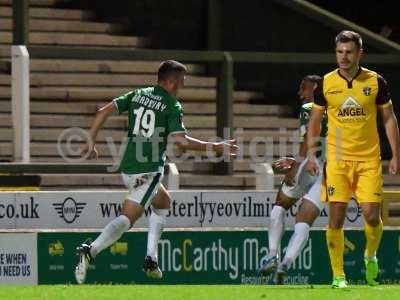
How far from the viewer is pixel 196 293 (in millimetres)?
11352

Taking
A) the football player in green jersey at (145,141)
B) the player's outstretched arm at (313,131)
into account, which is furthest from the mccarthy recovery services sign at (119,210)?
the player's outstretched arm at (313,131)

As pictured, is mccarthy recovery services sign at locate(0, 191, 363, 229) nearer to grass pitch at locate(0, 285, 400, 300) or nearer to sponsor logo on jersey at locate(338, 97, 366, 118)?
grass pitch at locate(0, 285, 400, 300)

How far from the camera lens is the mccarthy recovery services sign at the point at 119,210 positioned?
1752 centimetres

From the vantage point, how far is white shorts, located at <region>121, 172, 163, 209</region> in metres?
13.5

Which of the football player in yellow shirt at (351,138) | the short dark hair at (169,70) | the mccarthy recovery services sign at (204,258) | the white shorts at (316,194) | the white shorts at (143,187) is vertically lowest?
the mccarthy recovery services sign at (204,258)

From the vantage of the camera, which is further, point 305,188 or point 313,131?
point 305,188

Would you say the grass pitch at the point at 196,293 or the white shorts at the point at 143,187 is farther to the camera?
the white shorts at the point at 143,187

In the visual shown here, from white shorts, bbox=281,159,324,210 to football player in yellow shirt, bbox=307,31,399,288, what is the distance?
2.99 m

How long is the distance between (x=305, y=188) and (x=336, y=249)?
3.40 metres

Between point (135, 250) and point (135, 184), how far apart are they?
13.3 ft

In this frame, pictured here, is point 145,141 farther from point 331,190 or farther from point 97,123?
point 331,190

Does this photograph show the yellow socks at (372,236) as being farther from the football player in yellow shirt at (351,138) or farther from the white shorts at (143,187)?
the white shorts at (143,187)

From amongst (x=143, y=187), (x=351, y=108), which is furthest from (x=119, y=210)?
(x=351, y=108)

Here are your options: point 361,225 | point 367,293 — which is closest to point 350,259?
point 361,225
